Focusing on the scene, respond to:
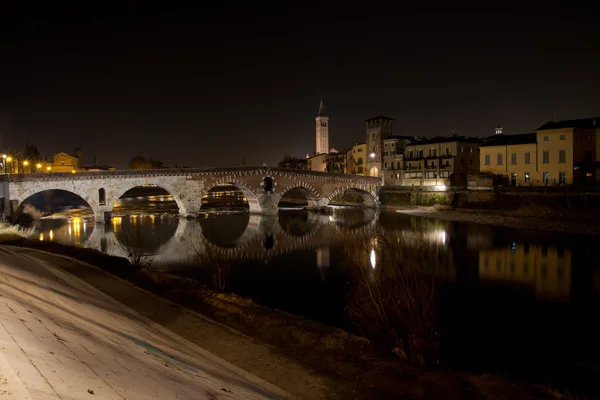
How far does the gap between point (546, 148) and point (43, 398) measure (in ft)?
171

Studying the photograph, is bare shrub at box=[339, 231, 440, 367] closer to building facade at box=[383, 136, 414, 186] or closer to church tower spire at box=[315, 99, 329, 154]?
building facade at box=[383, 136, 414, 186]

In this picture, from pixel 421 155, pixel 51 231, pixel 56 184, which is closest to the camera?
pixel 51 231

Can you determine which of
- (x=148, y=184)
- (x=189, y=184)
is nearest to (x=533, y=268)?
(x=189, y=184)

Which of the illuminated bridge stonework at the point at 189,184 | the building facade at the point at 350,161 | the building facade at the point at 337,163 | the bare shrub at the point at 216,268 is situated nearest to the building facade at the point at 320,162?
the building facade at the point at 337,163

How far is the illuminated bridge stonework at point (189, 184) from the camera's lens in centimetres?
3712

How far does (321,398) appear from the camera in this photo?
7.33 m

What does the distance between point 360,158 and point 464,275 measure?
188 ft

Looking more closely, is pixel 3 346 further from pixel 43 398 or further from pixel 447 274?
pixel 447 274

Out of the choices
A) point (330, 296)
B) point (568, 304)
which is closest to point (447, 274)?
point (568, 304)

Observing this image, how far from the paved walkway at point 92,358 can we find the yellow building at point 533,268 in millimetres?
15872

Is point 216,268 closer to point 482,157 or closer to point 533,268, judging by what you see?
point 533,268

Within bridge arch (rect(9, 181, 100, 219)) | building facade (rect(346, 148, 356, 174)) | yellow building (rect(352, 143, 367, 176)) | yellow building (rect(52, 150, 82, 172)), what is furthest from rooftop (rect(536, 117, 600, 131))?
yellow building (rect(52, 150, 82, 172))

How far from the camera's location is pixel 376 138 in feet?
227

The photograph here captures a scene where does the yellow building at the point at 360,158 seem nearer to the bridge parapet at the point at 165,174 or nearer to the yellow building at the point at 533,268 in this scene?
the bridge parapet at the point at 165,174
